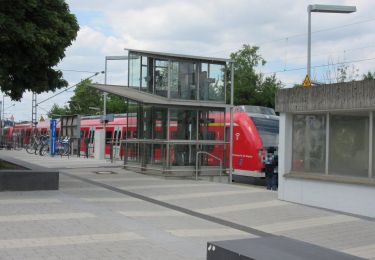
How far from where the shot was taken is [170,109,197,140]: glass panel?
19.7 m

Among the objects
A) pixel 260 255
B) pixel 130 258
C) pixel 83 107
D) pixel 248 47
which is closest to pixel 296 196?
pixel 130 258

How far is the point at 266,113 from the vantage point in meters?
23.9

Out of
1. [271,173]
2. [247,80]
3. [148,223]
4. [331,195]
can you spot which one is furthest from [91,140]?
[148,223]

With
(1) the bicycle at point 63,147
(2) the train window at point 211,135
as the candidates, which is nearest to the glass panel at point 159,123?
(2) the train window at point 211,135

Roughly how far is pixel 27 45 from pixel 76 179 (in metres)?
5.46

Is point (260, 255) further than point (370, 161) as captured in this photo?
No

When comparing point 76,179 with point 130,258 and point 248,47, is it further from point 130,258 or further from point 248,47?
point 248,47

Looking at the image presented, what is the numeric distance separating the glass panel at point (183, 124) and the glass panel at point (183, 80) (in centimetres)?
58

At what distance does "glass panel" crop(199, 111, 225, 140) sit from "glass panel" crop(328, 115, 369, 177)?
8.20 metres

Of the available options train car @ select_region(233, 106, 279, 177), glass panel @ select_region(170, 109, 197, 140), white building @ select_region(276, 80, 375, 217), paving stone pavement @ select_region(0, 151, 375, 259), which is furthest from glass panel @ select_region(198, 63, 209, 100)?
white building @ select_region(276, 80, 375, 217)

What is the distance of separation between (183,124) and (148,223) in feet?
32.6

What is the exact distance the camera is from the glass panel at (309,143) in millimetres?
12867

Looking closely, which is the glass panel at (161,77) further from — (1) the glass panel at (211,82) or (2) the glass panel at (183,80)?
(1) the glass panel at (211,82)

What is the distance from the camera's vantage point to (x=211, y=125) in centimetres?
2061
